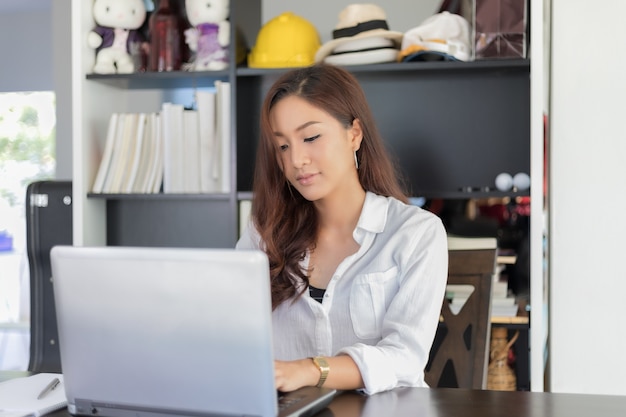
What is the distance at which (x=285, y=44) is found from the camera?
111 inches

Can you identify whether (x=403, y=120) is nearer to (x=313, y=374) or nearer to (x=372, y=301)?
(x=372, y=301)

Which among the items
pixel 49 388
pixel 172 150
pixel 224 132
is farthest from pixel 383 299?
pixel 172 150

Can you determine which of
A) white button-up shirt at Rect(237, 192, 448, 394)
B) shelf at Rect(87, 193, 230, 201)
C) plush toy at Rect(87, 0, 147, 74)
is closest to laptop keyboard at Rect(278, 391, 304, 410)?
white button-up shirt at Rect(237, 192, 448, 394)

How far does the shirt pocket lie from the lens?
1.75 metres

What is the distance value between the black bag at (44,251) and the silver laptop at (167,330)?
1.80 m

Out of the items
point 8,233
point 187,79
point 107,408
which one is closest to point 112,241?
point 187,79

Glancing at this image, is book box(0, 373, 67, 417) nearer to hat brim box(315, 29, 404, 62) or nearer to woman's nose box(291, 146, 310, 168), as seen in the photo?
woman's nose box(291, 146, 310, 168)

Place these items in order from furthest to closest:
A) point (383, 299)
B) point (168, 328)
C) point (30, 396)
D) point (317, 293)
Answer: point (317, 293)
point (383, 299)
point (30, 396)
point (168, 328)

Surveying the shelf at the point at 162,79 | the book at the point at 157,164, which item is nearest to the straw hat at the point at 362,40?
the shelf at the point at 162,79

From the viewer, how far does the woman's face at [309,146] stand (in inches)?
73.4

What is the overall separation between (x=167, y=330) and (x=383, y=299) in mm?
747

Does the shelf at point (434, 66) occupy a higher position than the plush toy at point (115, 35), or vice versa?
the plush toy at point (115, 35)

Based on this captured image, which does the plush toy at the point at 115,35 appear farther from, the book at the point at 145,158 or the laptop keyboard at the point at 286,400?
the laptop keyboard at the point at 286,400
